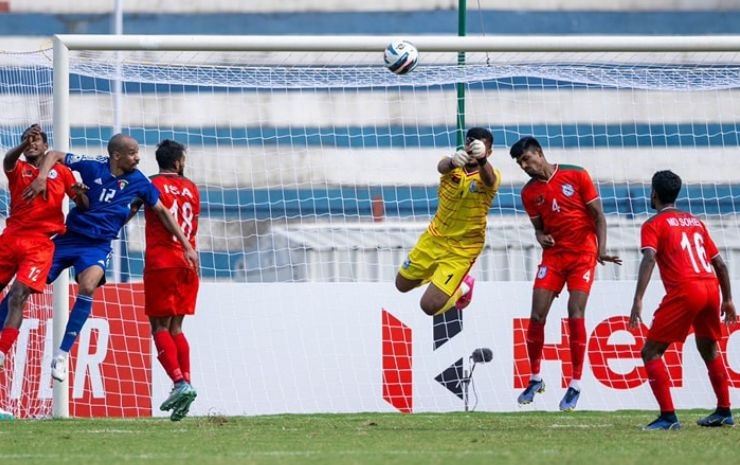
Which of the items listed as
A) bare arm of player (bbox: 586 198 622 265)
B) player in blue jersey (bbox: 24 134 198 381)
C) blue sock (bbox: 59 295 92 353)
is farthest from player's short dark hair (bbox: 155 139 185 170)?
bare arm of player (bbox: 586 198 622 265)

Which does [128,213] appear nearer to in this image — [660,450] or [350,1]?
[660,450]

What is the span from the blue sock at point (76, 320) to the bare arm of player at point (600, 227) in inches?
157

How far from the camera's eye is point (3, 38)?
2258 cm

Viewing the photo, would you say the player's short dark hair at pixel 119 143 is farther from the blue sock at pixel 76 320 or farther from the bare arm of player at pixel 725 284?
the bare arm of player at pixel 725 284

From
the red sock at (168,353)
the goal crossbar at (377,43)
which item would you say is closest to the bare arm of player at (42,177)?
the red sock at (168,353)

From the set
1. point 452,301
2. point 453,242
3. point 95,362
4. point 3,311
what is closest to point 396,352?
point 452,301

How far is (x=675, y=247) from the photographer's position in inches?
356

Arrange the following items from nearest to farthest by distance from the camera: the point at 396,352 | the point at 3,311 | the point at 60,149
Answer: the point at 3,311 < the point at 60,149 < the point at 396,352

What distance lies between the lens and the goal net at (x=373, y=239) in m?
12.2

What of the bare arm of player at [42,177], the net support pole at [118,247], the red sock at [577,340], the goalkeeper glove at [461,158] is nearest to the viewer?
the goalkeeper glove at [461,158]

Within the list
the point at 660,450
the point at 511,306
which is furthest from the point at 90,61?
the point at 660,450

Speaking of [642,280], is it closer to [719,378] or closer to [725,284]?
[725,284]

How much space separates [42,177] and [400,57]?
2926 millimetres

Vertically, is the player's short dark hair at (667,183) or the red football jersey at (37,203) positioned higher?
the red football jersey at (37,203)
